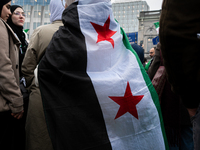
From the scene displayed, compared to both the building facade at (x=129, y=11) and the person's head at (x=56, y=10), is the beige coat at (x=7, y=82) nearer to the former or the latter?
the person's head at (x=56, y=10)

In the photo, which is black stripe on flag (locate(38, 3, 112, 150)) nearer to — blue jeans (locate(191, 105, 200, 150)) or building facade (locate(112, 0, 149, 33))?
blue jeans (locate(191, 105, 200, 150))

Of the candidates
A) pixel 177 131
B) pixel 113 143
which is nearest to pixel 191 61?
pixel 113 143

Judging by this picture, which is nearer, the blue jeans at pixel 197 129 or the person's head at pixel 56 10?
the blue jeans at pixel 197 129

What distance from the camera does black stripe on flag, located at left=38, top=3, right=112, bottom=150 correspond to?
6.16 feet

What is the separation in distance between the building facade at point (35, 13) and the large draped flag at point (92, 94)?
4316cm

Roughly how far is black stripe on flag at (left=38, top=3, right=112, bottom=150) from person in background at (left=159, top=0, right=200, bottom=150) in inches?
39.6

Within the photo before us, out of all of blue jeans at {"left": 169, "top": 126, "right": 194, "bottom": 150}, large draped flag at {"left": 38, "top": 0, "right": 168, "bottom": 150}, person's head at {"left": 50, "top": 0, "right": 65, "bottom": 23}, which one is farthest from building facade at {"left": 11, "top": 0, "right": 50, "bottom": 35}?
blue jeans at {"left": 169, "top": 126, "right": 194, "bottom": 150}

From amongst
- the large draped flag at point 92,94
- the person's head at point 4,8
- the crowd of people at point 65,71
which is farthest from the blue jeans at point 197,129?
the person's head at point 4,8

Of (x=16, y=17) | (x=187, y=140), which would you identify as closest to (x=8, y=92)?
(x=16, y=17)

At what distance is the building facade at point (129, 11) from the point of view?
67812mm

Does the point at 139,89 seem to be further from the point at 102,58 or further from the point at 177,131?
the point at 177,131

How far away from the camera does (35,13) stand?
4294 cm

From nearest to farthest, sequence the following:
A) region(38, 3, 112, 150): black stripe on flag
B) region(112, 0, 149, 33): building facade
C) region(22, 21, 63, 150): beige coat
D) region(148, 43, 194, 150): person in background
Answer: region(38, 3, 112, 150): black stripe on flag
region(22, 21, 63, 150): beige coat
region(148, 43, 194, 150): person in background
region(112, 0, 149, 33): building facade

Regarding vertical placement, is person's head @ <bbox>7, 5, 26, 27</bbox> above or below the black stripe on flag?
above
